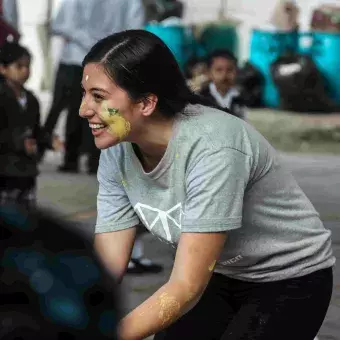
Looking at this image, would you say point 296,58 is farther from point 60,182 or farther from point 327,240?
point 327,240

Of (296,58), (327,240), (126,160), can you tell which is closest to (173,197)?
(126,160)

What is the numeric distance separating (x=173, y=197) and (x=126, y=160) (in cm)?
20

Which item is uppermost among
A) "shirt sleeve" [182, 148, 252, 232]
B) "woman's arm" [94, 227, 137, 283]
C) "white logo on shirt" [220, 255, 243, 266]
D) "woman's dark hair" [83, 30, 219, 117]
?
"woman's dark hair" [83, 30, 219, 117]

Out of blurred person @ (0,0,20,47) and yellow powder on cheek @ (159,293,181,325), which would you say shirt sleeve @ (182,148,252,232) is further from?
blurred person @ (0,0,20,47)

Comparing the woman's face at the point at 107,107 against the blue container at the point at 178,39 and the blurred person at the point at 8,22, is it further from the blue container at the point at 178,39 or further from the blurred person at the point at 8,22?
the blue container at the point at 178,39

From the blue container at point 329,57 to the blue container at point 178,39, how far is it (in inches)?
64.4

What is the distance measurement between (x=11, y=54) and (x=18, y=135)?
719 millimetres

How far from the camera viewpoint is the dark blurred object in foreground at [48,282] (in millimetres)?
1474

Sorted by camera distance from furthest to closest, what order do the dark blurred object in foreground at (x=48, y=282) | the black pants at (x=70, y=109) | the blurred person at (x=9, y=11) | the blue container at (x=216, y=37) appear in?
the blue container at (x=216, y=37) → the black pants at (x=70, y=109) → the blurred person at (x=9, y=11) → the dark blurred object in foreground at (x=48, y=282)

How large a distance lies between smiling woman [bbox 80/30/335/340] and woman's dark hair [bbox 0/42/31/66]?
3.64 meters

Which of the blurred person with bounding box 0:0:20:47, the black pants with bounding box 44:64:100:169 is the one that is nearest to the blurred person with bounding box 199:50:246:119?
the blurred person with bounding box 0:0:20:47

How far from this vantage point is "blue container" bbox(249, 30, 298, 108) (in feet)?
43.1

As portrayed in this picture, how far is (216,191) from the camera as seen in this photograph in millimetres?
2443

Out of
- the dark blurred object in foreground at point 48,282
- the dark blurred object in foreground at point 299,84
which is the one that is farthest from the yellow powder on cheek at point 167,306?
the dark blurred object in foreground at point 299,84
